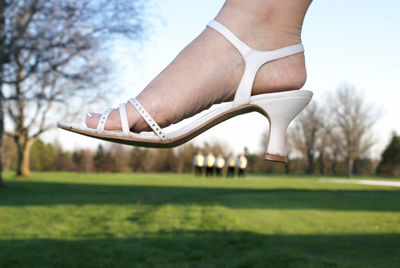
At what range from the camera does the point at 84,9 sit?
295 inches

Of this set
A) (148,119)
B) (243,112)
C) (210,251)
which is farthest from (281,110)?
(210,251)

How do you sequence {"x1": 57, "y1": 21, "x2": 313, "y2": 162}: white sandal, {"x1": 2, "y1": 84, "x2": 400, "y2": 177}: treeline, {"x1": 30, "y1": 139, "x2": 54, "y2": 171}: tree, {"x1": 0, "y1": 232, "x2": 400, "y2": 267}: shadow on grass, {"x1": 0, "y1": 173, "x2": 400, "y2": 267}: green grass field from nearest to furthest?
{"x1": 57, "y1": 21, "x2": 313, "y2": 162}: white sandal
{"x1": 0, "y1": 232, "x2": 400, "y2": 267}: shadow on grass
{"x1": 0, "y1": 173, "x2": 400, "y2": 267}: green grass field
{"x1": 2, "y1": 84, "x2": 400, "y2": 177}: treeline
{"x1": 30, "y1": 139, "x2": 54, "y2": 171}: tree

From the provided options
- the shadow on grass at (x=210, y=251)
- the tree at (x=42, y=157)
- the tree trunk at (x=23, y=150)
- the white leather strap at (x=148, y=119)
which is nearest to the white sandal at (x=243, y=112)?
the white leather strap at (x=148, y=119)

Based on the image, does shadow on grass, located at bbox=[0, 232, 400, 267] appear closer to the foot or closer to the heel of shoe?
the heel of shoe

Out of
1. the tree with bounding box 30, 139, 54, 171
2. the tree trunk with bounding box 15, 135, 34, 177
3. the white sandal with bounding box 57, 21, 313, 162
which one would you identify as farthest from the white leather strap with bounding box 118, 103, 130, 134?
the tree with bounding box 30, 139, 54, 171

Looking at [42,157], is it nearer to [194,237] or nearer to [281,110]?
[194,237]

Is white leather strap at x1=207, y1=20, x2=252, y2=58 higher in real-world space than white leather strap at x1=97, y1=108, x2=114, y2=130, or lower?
higher

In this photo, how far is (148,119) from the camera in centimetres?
117

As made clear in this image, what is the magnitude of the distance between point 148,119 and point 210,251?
418 centimetres

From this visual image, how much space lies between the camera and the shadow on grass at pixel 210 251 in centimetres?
423

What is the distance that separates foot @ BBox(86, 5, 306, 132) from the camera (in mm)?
1177

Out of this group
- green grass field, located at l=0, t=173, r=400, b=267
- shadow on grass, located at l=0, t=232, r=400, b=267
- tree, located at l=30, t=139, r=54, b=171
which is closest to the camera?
shadow on grass, located at l=0, t=232, r=400, b=267

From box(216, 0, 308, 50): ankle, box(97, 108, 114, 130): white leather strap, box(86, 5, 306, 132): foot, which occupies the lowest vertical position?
box(97, 108, 114, 130): white leather strap

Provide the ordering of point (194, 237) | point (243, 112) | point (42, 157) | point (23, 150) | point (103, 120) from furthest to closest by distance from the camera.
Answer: point (42, 157)
point (23, 150)
point (194, 237)
point (243, 112)
point (103, 120)
